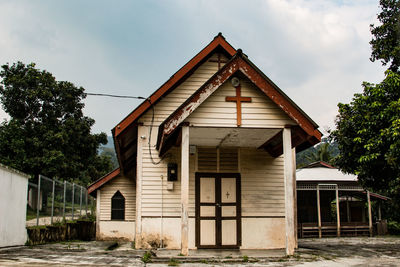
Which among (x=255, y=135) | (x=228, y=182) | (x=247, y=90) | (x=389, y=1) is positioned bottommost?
(x=228, y=182)

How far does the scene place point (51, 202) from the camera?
47.4 ft

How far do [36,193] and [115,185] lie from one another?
550 centimetres

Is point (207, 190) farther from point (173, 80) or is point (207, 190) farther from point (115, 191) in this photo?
point (115, 191)

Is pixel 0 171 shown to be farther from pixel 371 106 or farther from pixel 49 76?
pixel 49 76

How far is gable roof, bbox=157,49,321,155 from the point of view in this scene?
30.2 ft

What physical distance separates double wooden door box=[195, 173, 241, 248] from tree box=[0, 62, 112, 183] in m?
23.4


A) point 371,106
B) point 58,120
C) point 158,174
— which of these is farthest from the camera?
point 58,120

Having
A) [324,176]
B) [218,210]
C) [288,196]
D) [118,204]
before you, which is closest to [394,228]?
[324,176]

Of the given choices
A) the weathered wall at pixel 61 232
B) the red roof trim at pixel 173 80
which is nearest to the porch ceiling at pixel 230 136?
the red roof trim at pixel 173 80

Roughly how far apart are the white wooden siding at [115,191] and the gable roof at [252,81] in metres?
9.09

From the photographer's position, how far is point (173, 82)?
12.2m

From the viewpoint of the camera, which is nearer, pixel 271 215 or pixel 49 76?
pixel 271 215

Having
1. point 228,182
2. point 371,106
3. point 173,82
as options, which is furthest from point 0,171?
point 371,106

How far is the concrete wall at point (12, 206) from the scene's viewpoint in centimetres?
1009
